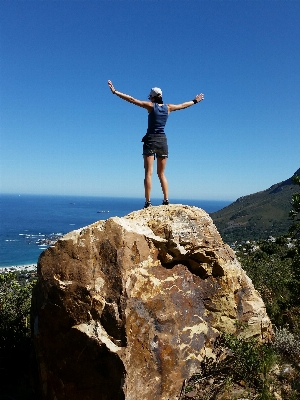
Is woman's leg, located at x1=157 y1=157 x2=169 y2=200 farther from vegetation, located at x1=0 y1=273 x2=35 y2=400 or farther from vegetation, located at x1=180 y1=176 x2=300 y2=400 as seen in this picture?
vegetation, located at x1=0 y1=273 x2=35 y2=400

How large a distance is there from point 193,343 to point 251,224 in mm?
125841

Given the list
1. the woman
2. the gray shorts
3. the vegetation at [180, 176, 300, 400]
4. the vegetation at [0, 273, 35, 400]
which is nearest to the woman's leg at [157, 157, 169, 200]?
the woman

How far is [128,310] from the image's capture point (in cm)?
615

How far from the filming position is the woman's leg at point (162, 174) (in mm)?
8305

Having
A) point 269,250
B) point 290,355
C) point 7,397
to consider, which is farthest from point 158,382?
point 269,250

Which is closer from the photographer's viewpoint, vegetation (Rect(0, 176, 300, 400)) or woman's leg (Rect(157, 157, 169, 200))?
vegetation (Rect(0, 176, 300, 400))

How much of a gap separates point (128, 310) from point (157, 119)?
4.39m

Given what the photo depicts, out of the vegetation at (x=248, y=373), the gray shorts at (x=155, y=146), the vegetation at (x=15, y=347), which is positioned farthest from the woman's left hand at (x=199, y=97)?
the vegetation at (x=15, y=347)

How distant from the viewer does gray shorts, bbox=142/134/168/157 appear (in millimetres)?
8148

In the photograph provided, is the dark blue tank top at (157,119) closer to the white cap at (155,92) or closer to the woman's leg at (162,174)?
the white cap at (155,92)

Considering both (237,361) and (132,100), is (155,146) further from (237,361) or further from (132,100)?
(237,361)

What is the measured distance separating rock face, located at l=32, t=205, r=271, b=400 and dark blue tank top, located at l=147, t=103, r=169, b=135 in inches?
87.3

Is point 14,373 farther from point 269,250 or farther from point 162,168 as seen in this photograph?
point 269,250

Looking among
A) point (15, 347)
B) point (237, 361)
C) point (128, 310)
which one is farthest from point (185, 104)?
point (15, 347)
